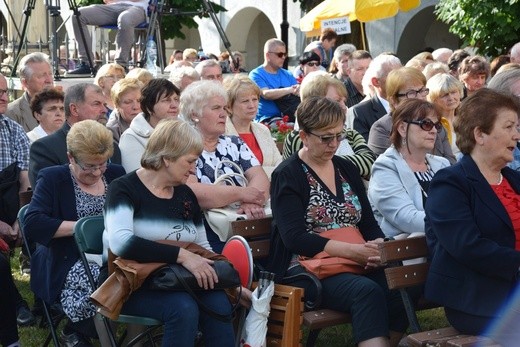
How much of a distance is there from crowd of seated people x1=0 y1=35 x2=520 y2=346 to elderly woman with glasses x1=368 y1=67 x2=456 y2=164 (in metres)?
0.01

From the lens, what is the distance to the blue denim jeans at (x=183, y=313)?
5148mm

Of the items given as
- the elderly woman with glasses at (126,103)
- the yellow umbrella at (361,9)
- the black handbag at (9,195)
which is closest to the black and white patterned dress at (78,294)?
the black handbag at (9,195)

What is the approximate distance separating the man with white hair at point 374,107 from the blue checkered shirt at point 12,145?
2.73 metres

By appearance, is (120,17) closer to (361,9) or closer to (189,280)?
(361,9)

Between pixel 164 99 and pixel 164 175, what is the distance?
1.92 meters

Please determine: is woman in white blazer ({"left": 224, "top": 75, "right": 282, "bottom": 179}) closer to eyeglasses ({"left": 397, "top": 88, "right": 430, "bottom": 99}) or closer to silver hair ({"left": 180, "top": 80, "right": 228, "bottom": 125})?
silver hair ({"left": 180, "top": 80, "right": 228, "bottom": 125})

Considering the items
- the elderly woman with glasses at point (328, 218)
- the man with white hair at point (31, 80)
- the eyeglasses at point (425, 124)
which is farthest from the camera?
the man with white hair at point (31, 80)

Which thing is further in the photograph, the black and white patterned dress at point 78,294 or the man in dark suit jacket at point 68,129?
the man in dark suit jacket at point 68,129

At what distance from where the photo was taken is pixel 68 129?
716 centimetres

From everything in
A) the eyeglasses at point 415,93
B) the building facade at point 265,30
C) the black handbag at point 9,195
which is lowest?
the building facade at point 265,30

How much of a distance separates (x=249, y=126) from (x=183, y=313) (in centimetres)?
273

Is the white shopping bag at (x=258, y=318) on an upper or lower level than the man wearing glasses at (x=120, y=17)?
upper

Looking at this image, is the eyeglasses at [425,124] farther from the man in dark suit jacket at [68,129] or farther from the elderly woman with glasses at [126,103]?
the elderly woman with glasses at [126,103]

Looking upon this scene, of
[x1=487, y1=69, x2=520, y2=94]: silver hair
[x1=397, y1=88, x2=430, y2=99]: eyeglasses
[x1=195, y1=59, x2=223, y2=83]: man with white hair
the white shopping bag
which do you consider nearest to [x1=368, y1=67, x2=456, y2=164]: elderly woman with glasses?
[x1=397, y1=88, x2=430, y2=99]: eyeglasses
